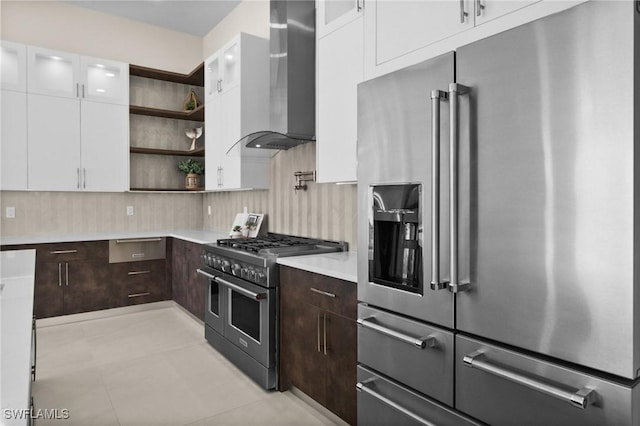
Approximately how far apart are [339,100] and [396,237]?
121 cm

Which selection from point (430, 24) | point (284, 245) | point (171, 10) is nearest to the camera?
point (430, 24)

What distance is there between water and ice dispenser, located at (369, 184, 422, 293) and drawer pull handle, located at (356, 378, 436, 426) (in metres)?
0.47

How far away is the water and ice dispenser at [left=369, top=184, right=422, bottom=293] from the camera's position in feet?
5.34

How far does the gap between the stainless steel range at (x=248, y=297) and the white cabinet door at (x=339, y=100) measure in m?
0.63

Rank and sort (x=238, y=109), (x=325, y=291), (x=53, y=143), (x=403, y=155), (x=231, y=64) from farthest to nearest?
(x=53, y=143) → (x=231, y=64) → (x=238, y=109) → (x=325, y=291) → (x=403, y=155)

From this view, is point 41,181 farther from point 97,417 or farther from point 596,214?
point 596,214

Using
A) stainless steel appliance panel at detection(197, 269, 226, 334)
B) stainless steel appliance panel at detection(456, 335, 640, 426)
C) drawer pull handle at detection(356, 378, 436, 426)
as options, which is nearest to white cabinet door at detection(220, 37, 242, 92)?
stainless steel appliance panel at detection(197, 269, 226, 334)

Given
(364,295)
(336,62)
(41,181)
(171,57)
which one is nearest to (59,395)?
(364,295)

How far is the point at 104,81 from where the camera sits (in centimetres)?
458

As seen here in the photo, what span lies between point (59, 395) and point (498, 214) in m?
2.82

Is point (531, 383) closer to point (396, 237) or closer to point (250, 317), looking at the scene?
point (396, 237)

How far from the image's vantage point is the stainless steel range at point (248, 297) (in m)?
2.69

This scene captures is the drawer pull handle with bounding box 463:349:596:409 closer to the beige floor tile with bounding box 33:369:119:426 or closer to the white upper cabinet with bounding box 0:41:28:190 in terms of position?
the beige floor tile with bounding box 33:369:119:426

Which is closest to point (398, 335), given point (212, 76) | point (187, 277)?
point (187, 277)
